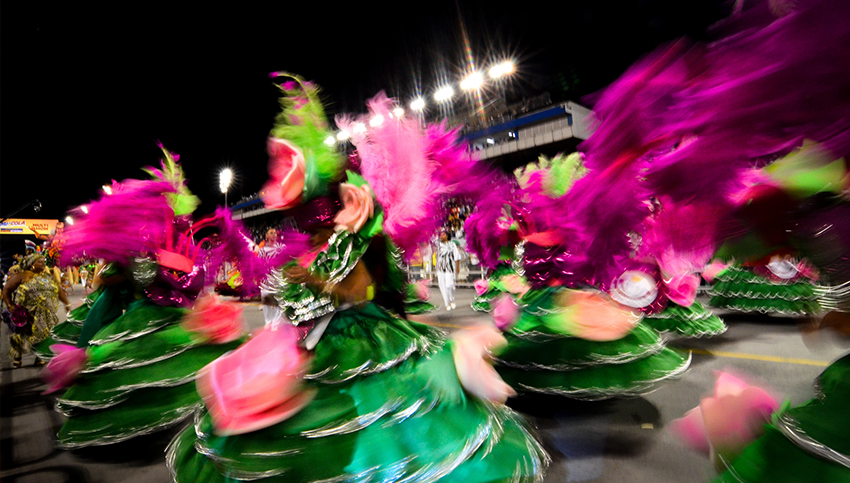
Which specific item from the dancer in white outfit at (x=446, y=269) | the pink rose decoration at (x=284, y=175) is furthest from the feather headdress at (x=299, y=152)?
the dancer in white outfit at (x=446, y=269)

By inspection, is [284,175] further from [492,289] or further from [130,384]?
[492,289]

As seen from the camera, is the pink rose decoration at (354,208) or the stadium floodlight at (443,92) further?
the stadium floodlight at (443,92)

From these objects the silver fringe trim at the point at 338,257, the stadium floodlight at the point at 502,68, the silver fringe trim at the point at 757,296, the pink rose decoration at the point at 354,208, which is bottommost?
the silver fringe trim at the point at 757,296

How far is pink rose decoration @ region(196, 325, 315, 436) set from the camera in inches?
55.2

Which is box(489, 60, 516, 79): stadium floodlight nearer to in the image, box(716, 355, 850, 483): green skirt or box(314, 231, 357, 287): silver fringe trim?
box(314, 231, 357, 287): silver fringe trim

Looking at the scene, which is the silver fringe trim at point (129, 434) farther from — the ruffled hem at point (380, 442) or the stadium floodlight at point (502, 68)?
the stadium floodlight at point (502, 68)

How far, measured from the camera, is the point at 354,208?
5.66 feet

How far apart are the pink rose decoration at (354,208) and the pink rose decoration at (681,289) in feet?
13.4

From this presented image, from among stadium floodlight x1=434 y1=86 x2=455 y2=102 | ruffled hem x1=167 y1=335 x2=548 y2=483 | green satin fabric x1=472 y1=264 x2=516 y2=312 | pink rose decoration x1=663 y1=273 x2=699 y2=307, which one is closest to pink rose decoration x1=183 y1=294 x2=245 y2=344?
ruffled hem x1=167 y1=335 x2=548 y2=483

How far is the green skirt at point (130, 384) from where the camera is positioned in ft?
9.29

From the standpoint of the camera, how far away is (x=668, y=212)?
1.04 metres

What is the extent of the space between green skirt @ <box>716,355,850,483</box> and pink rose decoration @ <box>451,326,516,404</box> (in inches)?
28.6

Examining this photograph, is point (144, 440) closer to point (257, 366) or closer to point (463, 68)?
point (257, 366)

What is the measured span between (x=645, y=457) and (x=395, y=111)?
2.32 metres
